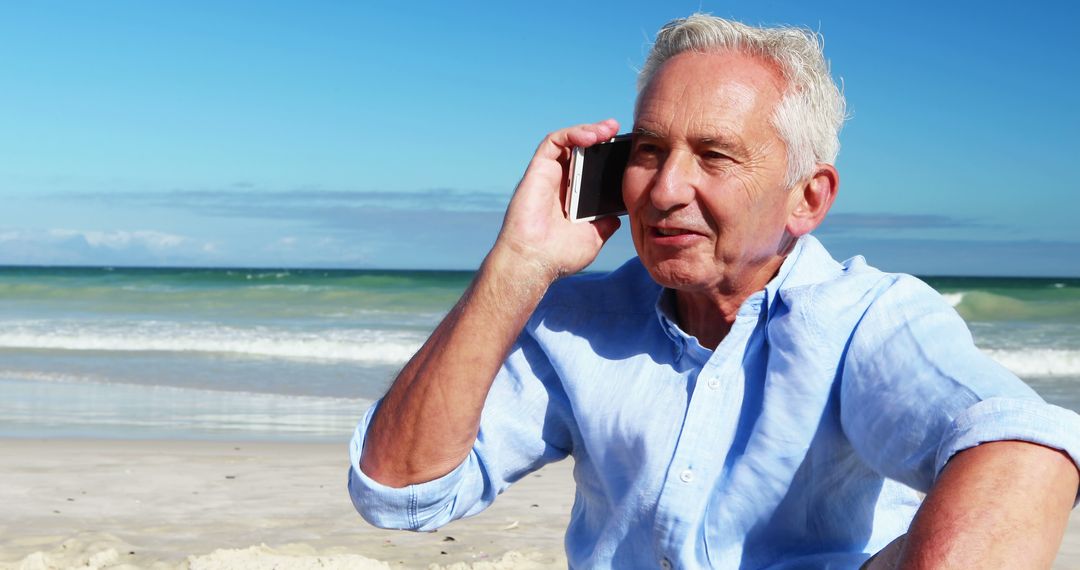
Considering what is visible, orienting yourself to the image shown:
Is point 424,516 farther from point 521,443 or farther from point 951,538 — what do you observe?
point 951,538

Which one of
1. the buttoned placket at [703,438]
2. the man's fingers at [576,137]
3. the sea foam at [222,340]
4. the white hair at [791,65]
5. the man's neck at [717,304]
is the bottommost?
the sea foam at [222,340]

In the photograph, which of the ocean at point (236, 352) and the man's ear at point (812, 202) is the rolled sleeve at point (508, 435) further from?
the ocean at point (236, 352)

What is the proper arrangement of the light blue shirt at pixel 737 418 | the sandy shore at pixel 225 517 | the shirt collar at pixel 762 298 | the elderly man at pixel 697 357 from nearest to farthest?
the light blue shirt at pixel 737 418 < the elderly man at pixel 697 357 < the shirt collar at pixel 762 298 < the sandy shore at pixel 225 517

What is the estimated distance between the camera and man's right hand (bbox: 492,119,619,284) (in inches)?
80.1

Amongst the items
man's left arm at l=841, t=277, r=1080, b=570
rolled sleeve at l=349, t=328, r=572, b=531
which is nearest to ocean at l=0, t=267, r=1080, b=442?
rolled sleeve at l=349, t=328, r=572, b=531

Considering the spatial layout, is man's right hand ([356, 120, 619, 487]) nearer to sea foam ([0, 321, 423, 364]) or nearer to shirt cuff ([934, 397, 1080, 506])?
shirt cuff ([934, 397, 1080, 506])

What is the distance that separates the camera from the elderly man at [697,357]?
1.80 metres

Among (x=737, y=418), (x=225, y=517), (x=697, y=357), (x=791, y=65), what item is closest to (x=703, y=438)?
(x=737, y=418)

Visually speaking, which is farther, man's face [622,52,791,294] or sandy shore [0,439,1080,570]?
sandy shore [0,439,1080,570]

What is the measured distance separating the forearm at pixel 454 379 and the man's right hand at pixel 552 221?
0.10 ft

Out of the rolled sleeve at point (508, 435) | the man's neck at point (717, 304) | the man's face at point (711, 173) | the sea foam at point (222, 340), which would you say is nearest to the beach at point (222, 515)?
the rolled sleeve at point (508, 435)

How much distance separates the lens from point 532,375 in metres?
2.14

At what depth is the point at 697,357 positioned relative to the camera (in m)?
1.98

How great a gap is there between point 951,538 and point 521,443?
0.94 m
